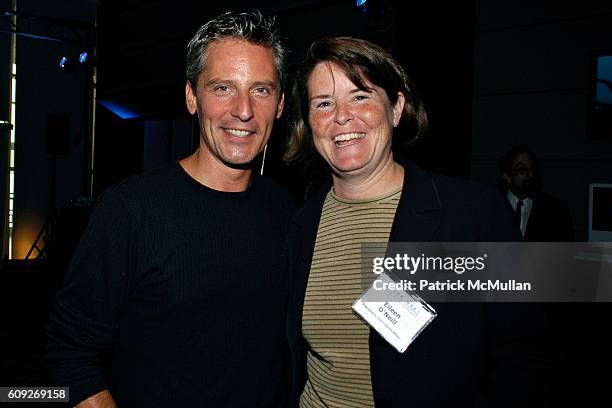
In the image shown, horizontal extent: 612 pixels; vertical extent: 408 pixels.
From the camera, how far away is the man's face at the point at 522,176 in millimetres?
4219

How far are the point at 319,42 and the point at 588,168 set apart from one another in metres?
3.78

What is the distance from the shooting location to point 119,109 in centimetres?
1023

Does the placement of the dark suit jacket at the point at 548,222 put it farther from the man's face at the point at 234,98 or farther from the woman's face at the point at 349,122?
the man's face at the point at 234,98

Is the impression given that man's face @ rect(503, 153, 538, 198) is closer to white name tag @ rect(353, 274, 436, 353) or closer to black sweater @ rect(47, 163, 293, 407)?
white name tag @ rect(353, 274, 436, 353)

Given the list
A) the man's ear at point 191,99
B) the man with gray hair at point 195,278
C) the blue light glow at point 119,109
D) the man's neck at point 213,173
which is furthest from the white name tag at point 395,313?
the blue light glow at point 119,109

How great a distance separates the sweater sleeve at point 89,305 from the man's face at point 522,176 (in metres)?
3.56

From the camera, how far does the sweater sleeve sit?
1.38 m

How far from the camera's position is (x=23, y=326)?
19.9ft

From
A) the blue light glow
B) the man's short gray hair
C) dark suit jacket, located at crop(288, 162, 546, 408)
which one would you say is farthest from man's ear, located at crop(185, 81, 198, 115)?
the blue light glow

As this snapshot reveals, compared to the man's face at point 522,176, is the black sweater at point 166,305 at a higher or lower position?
lower

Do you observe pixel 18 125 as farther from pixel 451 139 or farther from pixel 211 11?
pixel 451 139

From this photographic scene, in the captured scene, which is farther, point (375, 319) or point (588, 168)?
point (588, 168)

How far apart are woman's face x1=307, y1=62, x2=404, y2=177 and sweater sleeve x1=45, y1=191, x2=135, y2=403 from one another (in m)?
0.68

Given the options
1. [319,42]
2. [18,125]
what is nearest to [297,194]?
[319,42]
